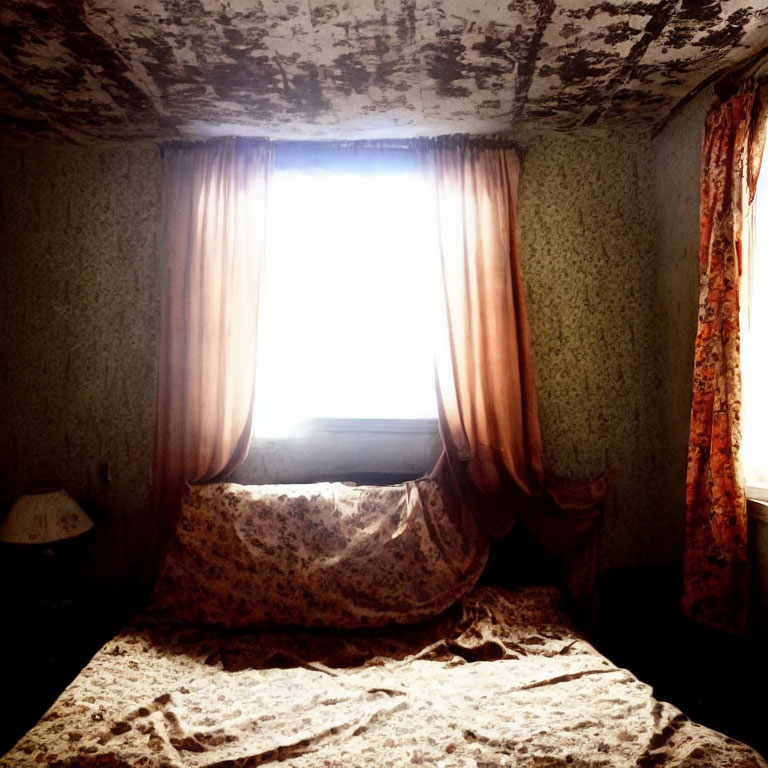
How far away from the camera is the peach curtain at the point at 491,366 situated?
8.25 feet

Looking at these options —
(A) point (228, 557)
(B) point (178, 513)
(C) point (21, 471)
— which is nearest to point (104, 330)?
(C) point (21, 471)

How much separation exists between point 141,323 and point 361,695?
1983 millimetres

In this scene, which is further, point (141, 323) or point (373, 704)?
point (141, 323)

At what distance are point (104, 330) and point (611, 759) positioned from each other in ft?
8.76

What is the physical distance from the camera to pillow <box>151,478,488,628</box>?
216 centimetres

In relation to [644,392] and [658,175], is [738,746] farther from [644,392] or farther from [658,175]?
[658,175]

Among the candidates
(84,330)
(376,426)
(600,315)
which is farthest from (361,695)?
(84,330)

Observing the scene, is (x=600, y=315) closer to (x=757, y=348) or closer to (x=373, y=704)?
(x=757, y=348)

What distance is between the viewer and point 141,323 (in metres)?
2.72

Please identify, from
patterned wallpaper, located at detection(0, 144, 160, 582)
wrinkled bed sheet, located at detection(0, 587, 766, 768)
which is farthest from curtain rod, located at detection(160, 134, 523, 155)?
wrinkled bed sheet, located at detection(0, 587, 766, 768)

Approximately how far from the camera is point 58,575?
7.97ft

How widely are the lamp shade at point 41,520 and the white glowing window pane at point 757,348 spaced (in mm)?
2747

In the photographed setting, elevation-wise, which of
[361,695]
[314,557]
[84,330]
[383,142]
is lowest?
[361,695]

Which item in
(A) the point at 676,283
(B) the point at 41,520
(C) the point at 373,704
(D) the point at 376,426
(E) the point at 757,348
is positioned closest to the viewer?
(C) the point at 373,704
